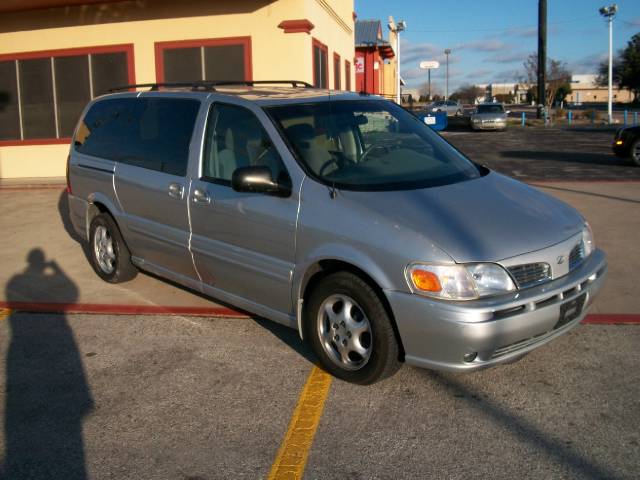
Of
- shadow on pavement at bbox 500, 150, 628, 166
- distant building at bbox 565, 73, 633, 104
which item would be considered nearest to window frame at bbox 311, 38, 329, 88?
shadow on pavement at bbox 500, 150, 628, 166

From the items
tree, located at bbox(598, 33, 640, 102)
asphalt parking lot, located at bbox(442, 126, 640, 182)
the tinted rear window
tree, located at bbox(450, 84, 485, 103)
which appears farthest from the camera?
tree, located at bbox(450, 84, 485, 103)

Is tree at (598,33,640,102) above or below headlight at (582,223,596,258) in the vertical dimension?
above

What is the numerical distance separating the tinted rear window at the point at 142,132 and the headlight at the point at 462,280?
243 cm

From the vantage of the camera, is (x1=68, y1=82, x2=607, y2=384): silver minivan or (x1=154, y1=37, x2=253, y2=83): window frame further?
(x1=154, y1=37, x2=253, y2=83): window frame

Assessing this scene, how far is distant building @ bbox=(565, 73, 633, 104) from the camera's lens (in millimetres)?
91381

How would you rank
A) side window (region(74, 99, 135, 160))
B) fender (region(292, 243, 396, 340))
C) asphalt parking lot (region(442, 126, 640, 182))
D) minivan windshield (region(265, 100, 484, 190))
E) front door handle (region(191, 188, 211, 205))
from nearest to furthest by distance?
fender (region(292, 243, 396, 340)) → minivan windshield (region(265, 100, 484, 190)) → front door handle (region(191, 188, 211, 205)) → side window (region(74, 99, 135, 160)) → asphalt parking lot (region(442, 126, 640, 182))

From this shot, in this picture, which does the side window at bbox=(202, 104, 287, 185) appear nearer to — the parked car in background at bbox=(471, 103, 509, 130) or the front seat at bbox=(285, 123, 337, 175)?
the front seat at bbox=(285, 123, 337, 175)

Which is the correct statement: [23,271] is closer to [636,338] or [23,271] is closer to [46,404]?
[46,404]

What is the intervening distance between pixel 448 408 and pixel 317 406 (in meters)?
0.78

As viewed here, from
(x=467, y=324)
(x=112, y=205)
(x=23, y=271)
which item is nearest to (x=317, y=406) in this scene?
(x=467, y=324)

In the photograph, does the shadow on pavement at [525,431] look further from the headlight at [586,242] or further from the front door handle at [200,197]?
the front door handle at [200,197]

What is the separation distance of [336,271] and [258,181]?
80 cm

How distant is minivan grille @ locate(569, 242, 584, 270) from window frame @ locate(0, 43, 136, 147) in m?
12.3

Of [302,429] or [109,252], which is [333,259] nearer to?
[302,429]
